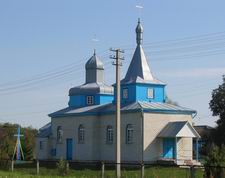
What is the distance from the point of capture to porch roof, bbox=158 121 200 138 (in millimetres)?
42109

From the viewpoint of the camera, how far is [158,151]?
43094mm

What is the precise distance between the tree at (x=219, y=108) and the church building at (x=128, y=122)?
3226mm

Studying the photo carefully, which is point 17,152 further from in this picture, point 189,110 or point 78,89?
point 189,110

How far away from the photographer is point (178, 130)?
4216cm

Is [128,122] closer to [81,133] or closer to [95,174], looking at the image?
[81,133]

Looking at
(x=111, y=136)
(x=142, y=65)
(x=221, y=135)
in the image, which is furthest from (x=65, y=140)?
(x=221, y=135)

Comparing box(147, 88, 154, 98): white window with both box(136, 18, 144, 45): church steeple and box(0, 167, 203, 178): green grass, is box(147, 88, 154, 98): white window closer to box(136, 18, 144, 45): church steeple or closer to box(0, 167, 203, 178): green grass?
box(136, 18, 144, 45): church steeple

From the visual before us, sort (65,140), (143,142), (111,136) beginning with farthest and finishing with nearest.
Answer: (65,140), (111,136), (143,142)

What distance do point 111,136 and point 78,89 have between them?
24.6 feet

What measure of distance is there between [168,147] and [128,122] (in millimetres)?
3512

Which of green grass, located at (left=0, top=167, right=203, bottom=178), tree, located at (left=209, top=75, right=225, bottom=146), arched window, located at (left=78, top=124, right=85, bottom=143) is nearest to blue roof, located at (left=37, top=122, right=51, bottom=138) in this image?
arched window, located at (left=78, top=124, right=85, bottom=143)

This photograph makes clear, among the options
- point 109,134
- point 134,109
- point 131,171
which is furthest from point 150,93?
point 131,171

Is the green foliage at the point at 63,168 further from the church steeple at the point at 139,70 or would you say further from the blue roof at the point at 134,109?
the church steeple at the point at 139,70

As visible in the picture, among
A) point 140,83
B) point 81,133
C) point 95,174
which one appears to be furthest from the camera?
point 81,133
